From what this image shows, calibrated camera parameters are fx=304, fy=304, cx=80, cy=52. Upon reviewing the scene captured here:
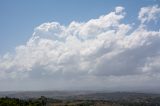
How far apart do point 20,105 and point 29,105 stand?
5825 mm

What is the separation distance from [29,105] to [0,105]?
18.5 meters

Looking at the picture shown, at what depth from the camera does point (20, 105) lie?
199 metres

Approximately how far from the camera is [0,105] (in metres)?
192

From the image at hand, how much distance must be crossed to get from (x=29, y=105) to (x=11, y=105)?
39.0ft

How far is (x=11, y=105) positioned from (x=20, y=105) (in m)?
6.95

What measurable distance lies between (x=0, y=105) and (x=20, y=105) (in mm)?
13099

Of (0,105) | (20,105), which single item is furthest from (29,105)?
(0,105)

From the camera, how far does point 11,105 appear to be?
7628 inches

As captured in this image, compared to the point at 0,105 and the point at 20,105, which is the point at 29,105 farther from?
the point at 0,105

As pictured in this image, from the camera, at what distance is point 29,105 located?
199125mm
